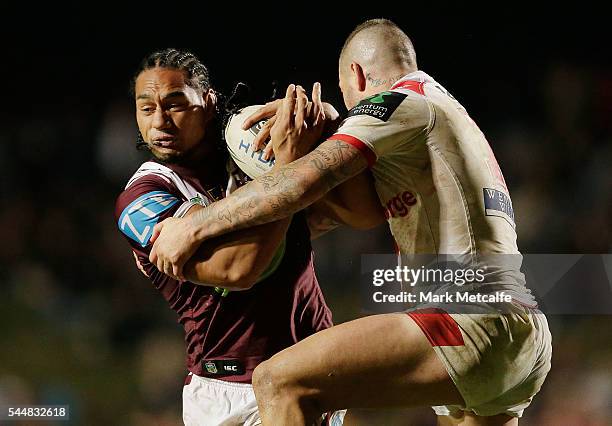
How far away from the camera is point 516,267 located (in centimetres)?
256

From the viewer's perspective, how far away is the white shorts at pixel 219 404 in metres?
2.87

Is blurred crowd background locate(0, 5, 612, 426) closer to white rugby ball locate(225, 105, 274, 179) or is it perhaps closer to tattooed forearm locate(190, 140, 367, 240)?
white rugby ball locate(225, 105, 274, 179)

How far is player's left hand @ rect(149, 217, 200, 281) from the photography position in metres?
2.47

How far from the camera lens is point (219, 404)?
2.93m

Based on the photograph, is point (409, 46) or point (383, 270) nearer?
point (409, 46)

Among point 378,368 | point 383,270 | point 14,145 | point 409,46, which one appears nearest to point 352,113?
point 409,46

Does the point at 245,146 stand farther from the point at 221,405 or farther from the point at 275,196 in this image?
the point at 221,405

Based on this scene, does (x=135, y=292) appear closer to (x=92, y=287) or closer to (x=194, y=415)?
(x=92, y=287)

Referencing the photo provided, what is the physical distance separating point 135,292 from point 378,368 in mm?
2859

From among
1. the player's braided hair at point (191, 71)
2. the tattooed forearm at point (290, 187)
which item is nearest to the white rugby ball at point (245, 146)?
the player's braided hair at point (191, 71)

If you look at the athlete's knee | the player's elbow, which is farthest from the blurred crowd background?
the athlete's knee

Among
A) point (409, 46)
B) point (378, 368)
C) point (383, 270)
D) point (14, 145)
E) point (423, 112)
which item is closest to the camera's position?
point (378, 368)

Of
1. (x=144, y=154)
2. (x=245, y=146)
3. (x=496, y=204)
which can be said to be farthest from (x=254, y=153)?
(x=144, y=154)

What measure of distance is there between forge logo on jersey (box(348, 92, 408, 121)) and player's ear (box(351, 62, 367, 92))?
1.13ft
